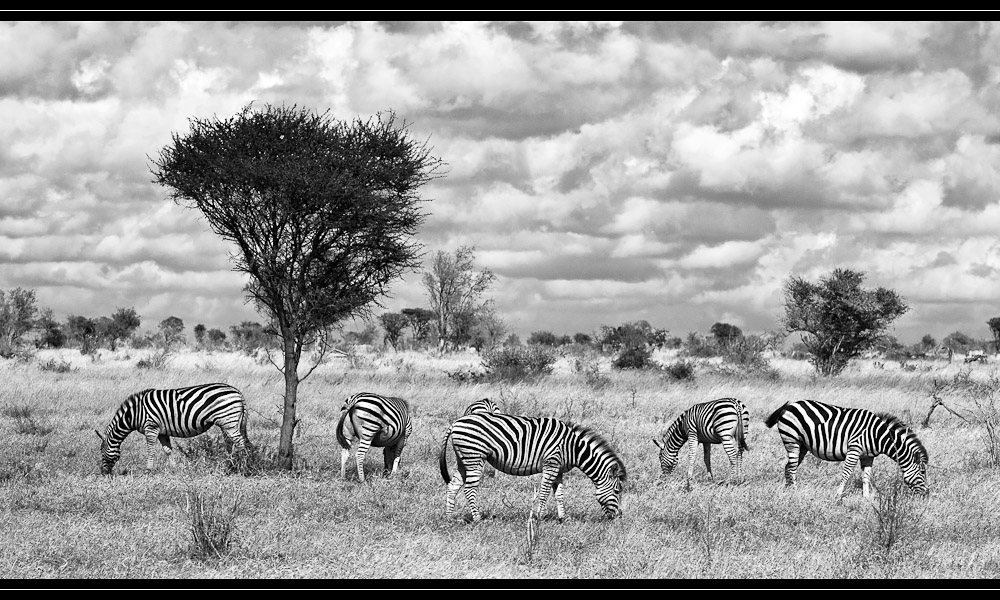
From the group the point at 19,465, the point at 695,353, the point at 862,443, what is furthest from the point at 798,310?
the point at 19,465

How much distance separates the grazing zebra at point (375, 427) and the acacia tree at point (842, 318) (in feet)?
89.0

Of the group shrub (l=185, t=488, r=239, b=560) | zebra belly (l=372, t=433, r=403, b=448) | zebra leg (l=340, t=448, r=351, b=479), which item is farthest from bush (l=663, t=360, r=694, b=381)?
shrub (l=185, t=488, r=239, b=560)

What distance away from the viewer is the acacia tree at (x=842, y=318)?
3928 centimetres

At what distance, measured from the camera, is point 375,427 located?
15500 mm

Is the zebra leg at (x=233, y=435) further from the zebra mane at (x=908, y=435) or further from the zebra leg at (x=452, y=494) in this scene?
the zebra mane at (x=908, y=435)

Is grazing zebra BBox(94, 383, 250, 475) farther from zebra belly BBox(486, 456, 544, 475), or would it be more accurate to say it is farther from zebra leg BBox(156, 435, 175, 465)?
zebra belly BBox(486, 456, 544, 475)

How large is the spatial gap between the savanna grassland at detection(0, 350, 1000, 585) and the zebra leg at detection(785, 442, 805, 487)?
515 millimetres

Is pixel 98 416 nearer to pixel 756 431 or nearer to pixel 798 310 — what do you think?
pixel 756 431

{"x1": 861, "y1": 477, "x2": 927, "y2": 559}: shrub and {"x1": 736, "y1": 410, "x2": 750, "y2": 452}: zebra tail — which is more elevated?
{"x1": 736, "y1": 410, "x2": 750, "y2": 452}: zebra tail

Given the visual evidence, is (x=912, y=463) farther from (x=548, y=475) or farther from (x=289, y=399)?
(x=289, y=399)

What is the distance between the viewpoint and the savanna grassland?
9578mm

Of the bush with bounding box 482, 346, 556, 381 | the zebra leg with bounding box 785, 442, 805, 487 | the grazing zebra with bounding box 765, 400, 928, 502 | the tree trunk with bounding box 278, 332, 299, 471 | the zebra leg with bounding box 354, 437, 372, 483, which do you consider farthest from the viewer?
the bush with bounding box 482, 346, 556, 381

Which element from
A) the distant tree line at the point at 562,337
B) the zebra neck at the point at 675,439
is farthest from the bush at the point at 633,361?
the zebra neck at the point at 675,439
